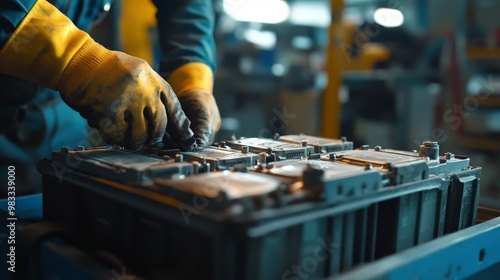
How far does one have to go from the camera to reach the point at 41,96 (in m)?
1.79

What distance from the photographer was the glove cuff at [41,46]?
1.04 m

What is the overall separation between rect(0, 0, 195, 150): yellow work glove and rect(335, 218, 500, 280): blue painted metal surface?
24.1 inches

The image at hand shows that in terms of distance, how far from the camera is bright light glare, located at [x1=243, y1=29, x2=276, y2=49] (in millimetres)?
5461

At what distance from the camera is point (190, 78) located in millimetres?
1628

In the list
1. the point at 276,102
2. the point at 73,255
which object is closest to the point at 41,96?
the point at 73,255

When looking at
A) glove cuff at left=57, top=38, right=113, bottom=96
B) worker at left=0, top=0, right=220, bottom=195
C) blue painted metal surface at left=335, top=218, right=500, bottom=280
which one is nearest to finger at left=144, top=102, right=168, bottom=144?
worker at left=0, top=0, right=220, bottom=195

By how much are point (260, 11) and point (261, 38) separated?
51 cm

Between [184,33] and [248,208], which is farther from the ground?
[184,33]

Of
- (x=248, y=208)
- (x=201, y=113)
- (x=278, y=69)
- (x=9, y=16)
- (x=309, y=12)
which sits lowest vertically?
(x=248, y=208)

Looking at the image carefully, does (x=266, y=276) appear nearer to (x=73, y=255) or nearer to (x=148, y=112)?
(x=73, y=255)

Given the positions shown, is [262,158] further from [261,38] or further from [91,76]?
[261,38]

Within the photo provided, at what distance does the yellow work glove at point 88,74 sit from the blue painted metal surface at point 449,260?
0.61 m

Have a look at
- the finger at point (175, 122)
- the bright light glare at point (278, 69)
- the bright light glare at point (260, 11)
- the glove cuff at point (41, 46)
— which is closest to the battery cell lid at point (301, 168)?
the finger at point (175, 122)

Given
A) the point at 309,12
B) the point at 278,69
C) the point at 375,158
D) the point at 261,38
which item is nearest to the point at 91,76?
the point at 375,158
